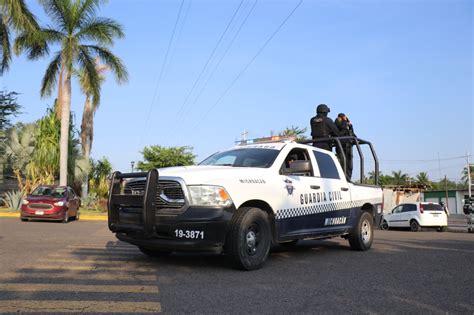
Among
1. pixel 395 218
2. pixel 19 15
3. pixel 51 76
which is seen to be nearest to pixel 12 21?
pixel 19 15

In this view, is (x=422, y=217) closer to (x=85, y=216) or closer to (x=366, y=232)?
(x=366, y=232)

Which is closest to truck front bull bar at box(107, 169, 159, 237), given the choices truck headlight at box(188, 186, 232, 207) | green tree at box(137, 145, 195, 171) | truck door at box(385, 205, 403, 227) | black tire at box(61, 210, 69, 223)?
truck headlight at box(188, 186, 232, 207)

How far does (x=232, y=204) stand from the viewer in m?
6.22

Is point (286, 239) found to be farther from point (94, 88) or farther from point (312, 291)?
point (94, 88)

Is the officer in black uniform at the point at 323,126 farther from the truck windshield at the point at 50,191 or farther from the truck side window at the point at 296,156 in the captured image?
the truck windshield at the point at 50,191

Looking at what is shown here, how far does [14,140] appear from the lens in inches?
987

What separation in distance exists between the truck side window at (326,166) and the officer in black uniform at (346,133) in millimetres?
922

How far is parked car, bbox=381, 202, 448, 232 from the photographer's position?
22.1m

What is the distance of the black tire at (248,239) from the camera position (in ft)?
20.2

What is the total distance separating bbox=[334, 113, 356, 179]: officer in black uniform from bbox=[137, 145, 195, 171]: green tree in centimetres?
3439

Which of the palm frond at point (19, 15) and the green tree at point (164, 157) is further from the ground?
the palm frond at point (19, 15)

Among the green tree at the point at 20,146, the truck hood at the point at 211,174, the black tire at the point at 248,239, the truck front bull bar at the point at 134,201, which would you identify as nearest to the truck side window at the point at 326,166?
the truck hood at the point at 211,174

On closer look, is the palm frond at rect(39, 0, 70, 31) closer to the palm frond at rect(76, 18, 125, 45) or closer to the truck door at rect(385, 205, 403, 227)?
the palm frond at rect(76, 18, 125, 45)

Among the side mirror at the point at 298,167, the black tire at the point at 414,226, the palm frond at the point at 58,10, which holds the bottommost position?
the black tire at the point at 414,226
